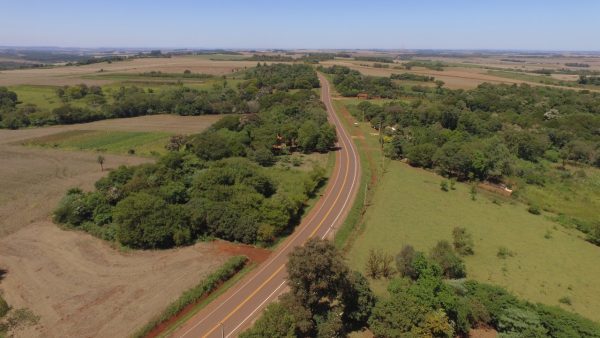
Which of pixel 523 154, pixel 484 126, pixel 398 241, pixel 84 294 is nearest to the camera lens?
pixel 84 294

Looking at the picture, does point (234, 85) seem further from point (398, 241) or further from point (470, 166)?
point (398, 241)

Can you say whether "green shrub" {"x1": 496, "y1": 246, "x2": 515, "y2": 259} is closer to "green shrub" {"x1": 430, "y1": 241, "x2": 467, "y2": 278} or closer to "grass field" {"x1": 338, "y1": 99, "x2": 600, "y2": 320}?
"grass field" {"x1": 338, "y1": 99, "x2": 600, "y2": 320}

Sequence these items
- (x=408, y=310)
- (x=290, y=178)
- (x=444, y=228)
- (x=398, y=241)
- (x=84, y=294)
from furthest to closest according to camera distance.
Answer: (x=290, y=178) → (x=444, y=228) → (x=398, y=241) → (x=84, y=294) → (x=408, y=310)

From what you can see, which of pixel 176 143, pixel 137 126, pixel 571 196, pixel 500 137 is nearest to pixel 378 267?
pixel 571 196

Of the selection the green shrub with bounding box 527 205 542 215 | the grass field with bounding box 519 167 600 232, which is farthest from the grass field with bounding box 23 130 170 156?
the grass field with bounding box 519 167 600 232

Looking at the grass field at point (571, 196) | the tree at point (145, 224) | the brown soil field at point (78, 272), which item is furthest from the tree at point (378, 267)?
the grass field at point (571, 196)

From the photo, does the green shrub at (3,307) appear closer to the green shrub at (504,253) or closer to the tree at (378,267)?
the tree at (378,267)

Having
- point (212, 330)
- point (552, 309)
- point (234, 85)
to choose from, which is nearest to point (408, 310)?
point (552, 309)

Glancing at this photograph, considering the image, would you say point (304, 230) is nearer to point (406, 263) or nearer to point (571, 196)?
point (406, 263)
